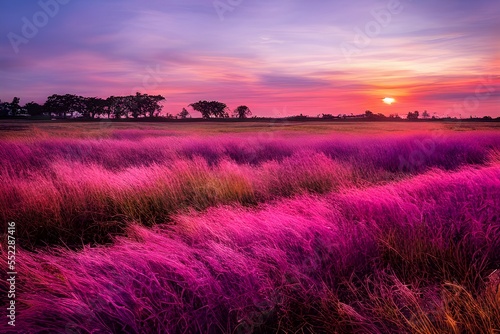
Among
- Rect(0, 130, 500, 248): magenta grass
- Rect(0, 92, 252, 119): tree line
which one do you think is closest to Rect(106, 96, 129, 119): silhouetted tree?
Rect(0, 92, 252, 119): tree line

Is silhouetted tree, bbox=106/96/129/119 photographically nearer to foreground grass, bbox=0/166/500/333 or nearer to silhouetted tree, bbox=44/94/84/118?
silhouetted tree, bbox=44/94/84/118

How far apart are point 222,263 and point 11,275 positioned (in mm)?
1613

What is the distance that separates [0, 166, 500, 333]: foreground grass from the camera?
2135 millimetres

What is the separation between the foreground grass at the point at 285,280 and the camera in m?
2.13

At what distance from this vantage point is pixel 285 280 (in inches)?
95.7

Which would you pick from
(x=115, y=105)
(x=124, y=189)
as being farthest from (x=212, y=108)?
(x=124, y=189)

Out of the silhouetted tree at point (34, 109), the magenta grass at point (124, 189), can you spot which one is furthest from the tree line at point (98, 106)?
the magenta grass at point (124, 189)

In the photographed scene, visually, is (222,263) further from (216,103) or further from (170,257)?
(216,103)

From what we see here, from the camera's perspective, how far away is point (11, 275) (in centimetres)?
273

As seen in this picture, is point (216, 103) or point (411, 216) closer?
point (411, 216)

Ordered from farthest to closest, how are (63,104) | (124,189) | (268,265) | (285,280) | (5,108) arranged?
(63,104), (5,108), (124,189), (268,265), (285,280)

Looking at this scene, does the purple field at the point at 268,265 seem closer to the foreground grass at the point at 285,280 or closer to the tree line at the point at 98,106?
the foreground grass at the point at 285,280

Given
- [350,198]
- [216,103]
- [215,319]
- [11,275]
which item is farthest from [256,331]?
[216,103]

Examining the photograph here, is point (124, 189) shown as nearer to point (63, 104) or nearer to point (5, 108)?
point (5, 108)
